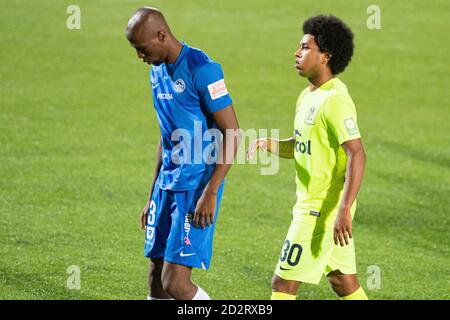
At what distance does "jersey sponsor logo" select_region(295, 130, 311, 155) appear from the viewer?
222 inches

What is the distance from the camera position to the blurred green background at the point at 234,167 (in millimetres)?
7980

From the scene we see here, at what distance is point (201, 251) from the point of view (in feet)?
18.1

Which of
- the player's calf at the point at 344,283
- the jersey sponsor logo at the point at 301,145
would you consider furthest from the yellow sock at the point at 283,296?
the jersey sponsor logo at the point at 301,145

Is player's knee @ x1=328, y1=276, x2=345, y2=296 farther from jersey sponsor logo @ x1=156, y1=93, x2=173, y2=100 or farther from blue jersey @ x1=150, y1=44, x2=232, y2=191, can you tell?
jersey sponsor logo @ x1=156, y1=93, x2=173, y2=100

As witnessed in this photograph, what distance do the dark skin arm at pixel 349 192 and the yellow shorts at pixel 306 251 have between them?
0.62 feet

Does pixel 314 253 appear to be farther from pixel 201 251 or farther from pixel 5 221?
pixel 5 221

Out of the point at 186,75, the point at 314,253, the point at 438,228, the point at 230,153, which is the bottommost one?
the point at 438,228

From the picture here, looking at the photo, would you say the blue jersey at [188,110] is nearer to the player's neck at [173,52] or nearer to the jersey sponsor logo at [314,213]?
the player's neck at [173,52]

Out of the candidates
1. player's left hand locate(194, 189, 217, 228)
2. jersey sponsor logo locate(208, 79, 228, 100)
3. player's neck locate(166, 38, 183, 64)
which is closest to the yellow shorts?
player's left hand locate(194, 189, 217, 228)

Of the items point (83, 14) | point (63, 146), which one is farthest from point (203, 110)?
point (83, 14)

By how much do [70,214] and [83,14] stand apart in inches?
423

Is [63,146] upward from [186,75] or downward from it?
downward

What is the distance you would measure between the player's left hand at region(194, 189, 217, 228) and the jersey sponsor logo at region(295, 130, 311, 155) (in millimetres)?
639

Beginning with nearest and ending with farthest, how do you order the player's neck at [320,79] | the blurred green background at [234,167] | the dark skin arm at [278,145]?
the player's neck at [320,79]
the dark skin arm at [278,145]
the blurred green background at [234,167]
